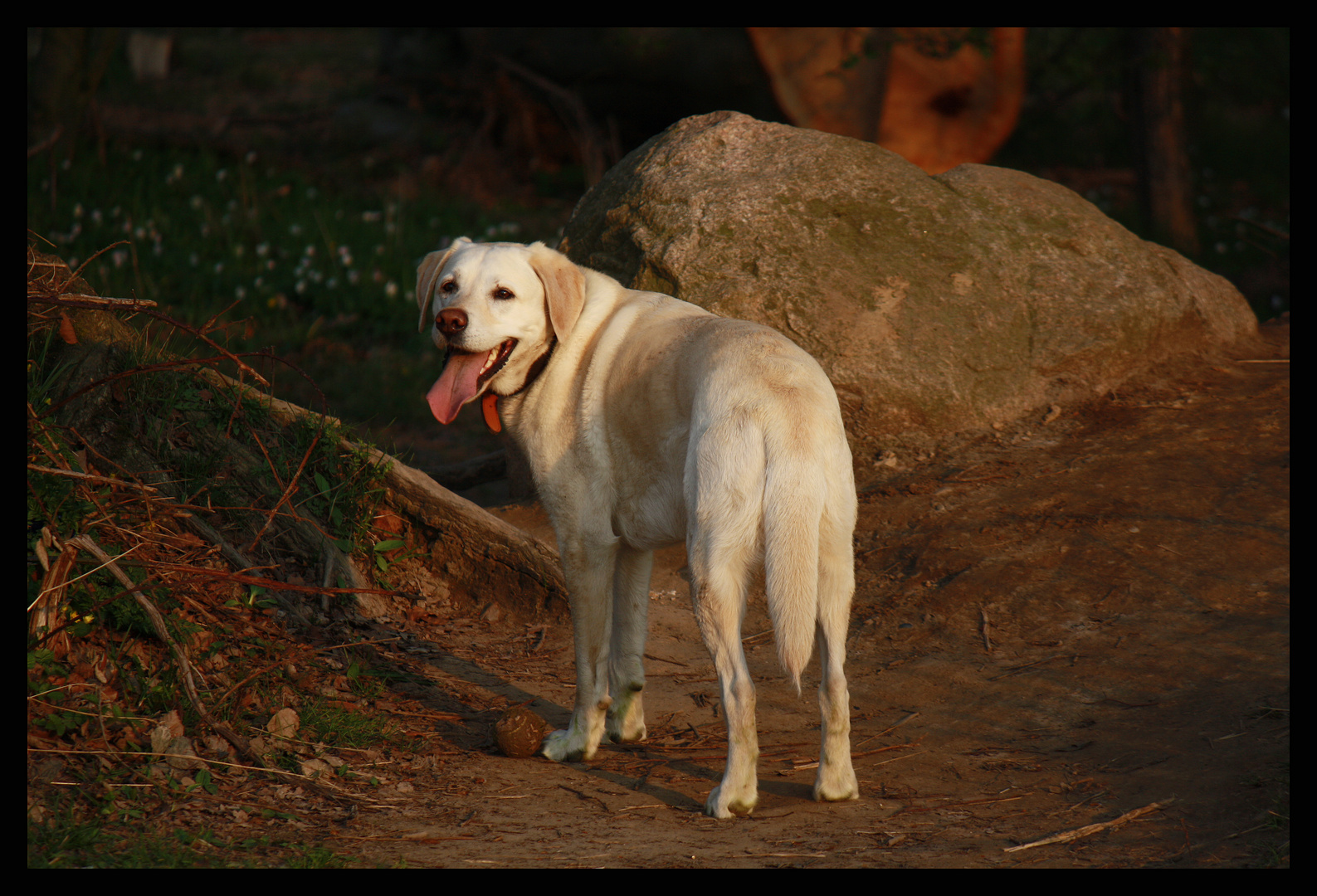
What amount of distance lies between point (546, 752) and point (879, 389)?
126 inches

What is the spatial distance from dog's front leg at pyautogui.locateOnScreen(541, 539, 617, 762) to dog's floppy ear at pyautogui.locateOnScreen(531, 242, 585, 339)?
88 centimetres

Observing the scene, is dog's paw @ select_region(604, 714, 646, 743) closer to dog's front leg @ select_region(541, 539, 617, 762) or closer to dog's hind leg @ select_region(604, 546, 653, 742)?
dog's hind leg @ select_region(604, 546, 653, 742)

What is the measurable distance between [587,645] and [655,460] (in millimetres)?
785

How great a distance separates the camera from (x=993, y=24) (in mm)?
9414

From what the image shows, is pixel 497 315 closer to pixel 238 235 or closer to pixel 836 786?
pixel 836 786

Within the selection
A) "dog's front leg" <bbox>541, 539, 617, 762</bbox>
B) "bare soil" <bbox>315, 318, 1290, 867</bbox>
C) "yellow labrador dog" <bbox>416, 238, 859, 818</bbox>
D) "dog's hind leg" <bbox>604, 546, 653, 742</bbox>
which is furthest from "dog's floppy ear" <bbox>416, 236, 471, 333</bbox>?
"bare soil" <bbox>315, 318, 1290, 867</bbox>

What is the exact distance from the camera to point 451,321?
399 centimetres

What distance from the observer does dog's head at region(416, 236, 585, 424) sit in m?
4.02

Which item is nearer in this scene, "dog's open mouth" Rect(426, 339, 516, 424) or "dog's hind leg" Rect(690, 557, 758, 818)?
"dog's hind leg" Rect(690, 557, 758, 818)

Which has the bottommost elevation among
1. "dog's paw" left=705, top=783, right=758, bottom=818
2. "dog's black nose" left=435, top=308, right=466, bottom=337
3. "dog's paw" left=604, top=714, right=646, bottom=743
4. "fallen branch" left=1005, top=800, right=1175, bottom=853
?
"dog's paw" left=604, top=714, right=646, bottom=743

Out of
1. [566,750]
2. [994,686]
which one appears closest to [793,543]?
[566,750]

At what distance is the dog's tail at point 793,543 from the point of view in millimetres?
3248

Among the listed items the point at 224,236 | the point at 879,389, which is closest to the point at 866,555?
the point at 879,389

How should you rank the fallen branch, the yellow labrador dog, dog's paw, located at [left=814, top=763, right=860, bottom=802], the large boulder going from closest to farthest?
the fallen branch → the yellow labrador dog → dog's paw, located at [left=814, top=763, right=860, bottom=802] → the large boulder
